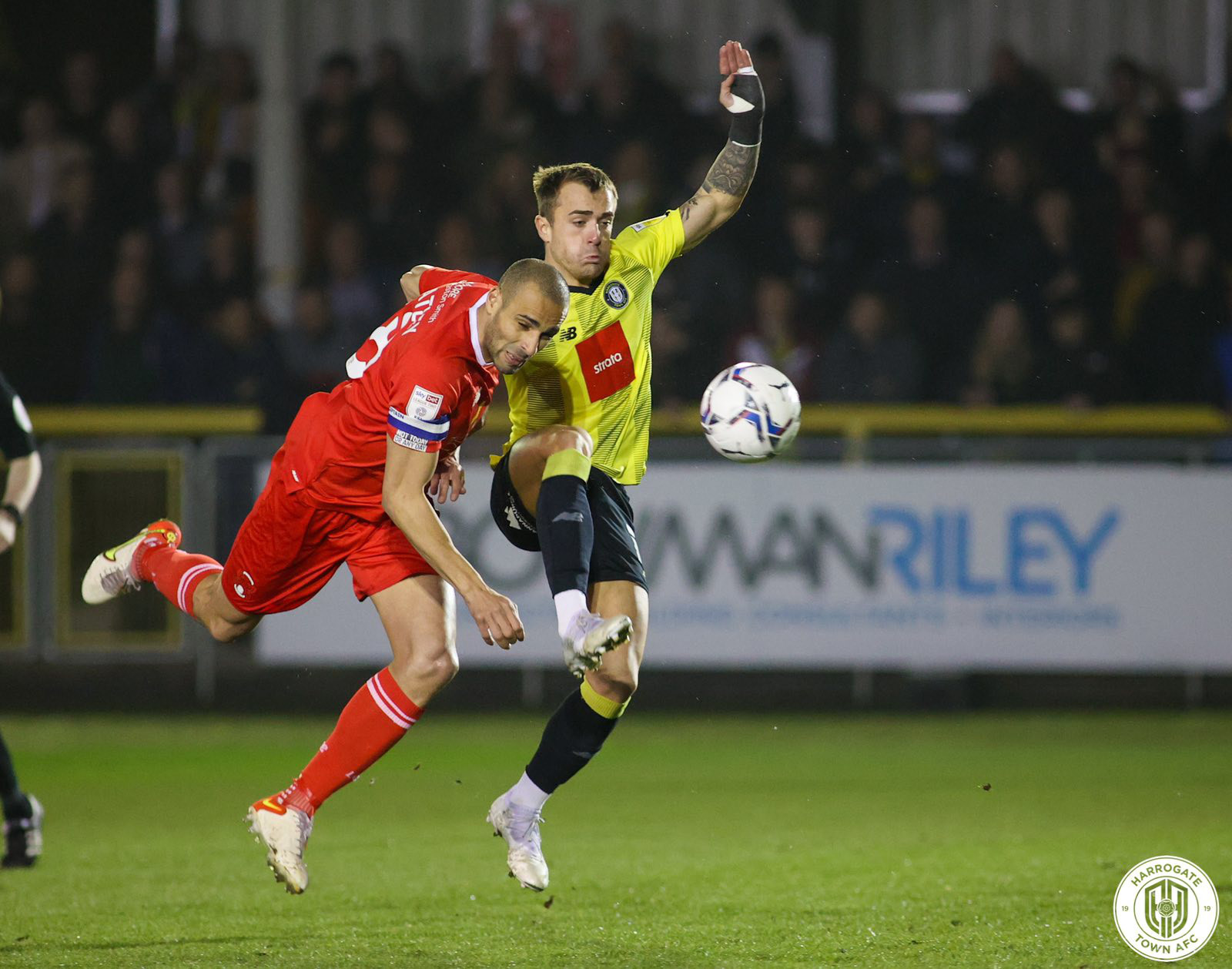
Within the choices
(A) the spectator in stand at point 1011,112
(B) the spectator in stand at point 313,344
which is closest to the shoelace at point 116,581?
(B) the spectator in stand at point 313,344

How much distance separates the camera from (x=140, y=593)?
1016 cm

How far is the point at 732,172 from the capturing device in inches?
231

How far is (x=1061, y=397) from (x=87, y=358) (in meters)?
6.53

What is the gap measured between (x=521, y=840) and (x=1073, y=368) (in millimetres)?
6629

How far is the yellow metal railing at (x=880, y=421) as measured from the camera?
10109 millimetres

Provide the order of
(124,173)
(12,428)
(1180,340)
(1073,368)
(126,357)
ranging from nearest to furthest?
(12,428)
(1073,368)
(1180,340)
(126,357)
(124,173)

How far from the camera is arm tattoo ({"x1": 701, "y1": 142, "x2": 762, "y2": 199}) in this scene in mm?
5852

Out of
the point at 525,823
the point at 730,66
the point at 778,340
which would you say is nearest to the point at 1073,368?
the point at 778,340

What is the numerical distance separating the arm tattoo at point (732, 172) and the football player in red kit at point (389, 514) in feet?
3.42

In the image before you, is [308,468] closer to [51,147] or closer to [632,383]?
[632,383]

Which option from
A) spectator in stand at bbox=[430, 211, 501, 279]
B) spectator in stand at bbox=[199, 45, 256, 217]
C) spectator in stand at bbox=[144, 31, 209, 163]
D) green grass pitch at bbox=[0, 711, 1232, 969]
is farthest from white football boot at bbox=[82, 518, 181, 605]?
spectator in stand at bbox=[144, 31, 209, 163]

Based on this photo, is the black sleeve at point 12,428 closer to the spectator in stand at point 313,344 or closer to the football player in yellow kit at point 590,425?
the football player in yellow kit at point 590,425

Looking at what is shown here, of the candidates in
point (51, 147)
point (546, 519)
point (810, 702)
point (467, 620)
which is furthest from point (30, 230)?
point (546, 519)

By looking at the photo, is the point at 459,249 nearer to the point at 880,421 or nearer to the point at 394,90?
the point at 394,90
